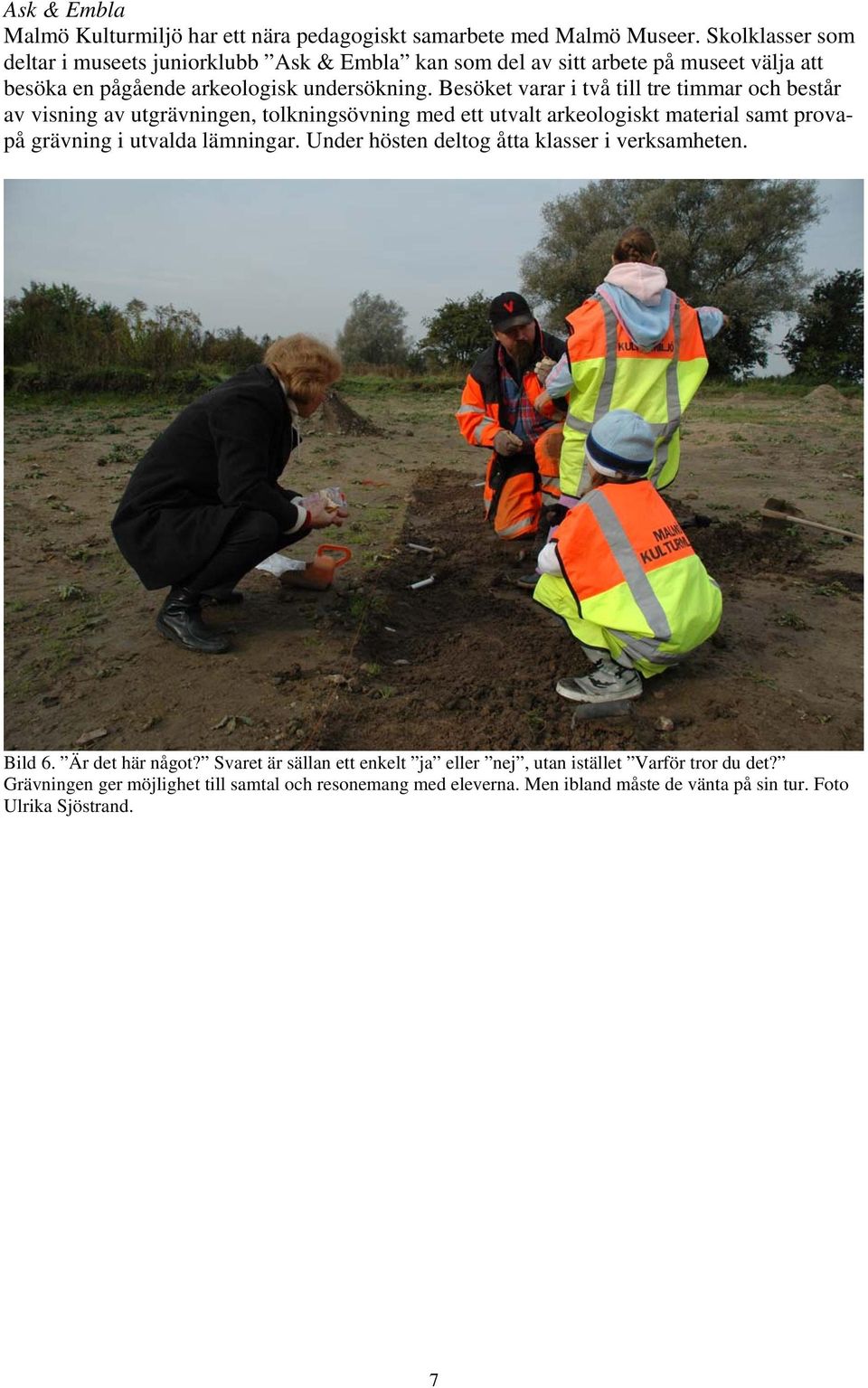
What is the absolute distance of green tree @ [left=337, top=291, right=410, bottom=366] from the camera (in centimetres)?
3216

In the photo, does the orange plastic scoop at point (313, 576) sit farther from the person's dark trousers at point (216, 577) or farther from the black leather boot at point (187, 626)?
the black leather boot at point (187, 626)

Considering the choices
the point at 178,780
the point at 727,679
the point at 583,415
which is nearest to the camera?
the point at 178,780

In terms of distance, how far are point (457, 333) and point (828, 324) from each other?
13.3 meters

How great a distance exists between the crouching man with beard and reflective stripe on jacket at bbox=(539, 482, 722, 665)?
1594mm

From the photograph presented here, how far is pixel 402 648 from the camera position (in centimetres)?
471

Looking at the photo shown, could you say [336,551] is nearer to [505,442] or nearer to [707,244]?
[505,442]

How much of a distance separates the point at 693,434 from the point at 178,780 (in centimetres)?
1076

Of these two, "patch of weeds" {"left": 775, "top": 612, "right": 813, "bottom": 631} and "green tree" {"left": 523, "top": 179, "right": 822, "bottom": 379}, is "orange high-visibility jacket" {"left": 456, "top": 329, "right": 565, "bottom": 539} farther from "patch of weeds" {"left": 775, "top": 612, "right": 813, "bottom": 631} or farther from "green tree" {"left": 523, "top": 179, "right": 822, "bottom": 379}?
"green tree" {"left": 523, "top": 179, "right": 822, "bottom": 379}

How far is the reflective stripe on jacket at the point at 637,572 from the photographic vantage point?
3.81 meters

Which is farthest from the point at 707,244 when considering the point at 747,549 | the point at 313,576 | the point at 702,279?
the point at 313,576

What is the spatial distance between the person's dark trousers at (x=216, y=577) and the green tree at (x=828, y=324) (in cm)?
2948
